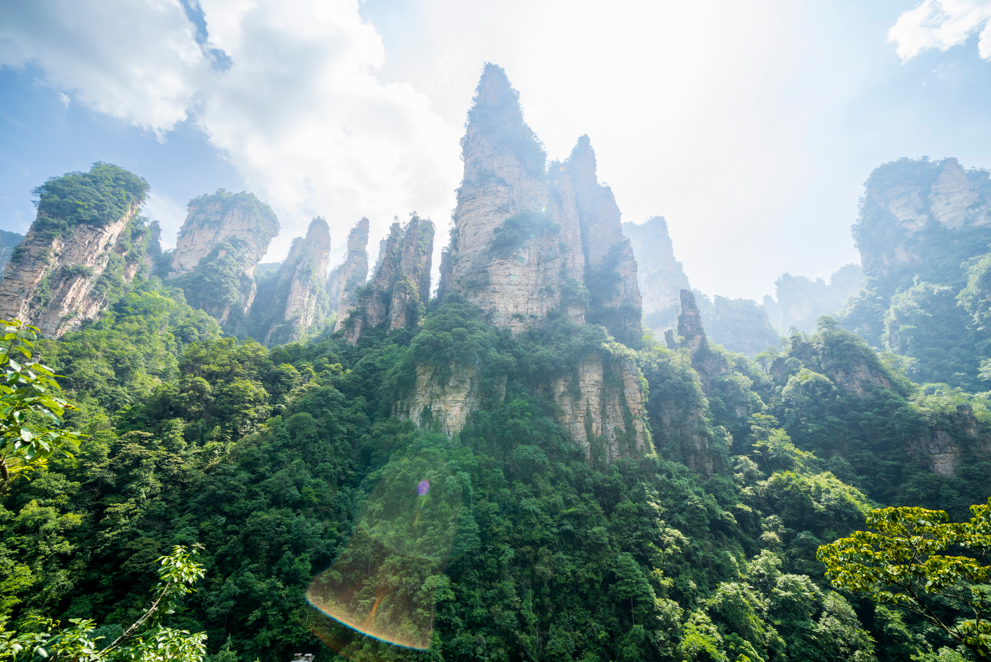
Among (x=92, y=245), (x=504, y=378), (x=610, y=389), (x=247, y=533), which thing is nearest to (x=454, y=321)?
(x=504, y=378)

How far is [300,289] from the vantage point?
5769 centimetres

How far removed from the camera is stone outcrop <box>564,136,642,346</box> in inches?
1580

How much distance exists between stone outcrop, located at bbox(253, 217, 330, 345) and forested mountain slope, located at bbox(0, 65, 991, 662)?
15.4 meters

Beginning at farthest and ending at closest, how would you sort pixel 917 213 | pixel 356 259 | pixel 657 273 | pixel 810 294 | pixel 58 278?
1. pixel 810 294
2. pixel 657 273
3. pixel 356 259
4. pixel 917 213
5. pixel 58 278

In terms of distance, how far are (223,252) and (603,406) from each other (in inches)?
2377

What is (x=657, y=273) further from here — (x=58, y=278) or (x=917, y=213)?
(x=58, y=278)

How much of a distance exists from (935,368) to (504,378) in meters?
46.1

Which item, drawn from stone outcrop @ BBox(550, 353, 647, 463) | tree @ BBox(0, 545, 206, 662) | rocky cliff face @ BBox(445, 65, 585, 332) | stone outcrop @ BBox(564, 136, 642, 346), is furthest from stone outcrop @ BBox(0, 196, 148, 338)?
stone outcrop @ BBox(564, 136, 642, 346)

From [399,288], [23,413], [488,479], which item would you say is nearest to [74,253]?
[399,288]

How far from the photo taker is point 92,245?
35.6m

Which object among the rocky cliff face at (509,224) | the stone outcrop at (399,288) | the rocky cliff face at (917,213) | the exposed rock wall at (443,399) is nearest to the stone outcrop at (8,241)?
the stone outcrop at (399,288)

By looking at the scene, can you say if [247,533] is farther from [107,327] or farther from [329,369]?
[107,327]

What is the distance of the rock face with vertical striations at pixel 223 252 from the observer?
50.9 meters

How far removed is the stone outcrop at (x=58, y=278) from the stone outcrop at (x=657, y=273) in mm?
73625
